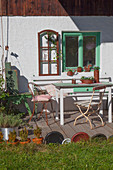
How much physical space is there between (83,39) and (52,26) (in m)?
0.99

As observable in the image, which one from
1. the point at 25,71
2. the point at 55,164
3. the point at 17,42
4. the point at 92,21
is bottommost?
the point at 55,164

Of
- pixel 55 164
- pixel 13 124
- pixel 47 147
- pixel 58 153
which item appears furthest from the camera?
pixel 13 124

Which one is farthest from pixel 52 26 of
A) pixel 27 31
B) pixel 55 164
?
pixel 55 164

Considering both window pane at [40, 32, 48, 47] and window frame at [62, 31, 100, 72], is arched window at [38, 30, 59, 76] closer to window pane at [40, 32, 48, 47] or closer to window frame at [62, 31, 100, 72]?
window pane at [40, 32, 48, 47]

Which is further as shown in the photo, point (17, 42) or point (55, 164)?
point (17, 42)

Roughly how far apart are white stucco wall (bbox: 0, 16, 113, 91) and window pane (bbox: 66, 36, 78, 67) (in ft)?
1.07

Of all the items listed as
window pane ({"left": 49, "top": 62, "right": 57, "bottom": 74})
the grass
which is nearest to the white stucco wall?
window pane ({"left": 49, "top": 62, "right": 57, "bottom": 74})

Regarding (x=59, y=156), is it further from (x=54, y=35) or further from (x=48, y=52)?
(x=54, y=35)

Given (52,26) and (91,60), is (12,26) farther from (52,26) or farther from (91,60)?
(91,60)

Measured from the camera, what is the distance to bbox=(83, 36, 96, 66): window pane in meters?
8.13

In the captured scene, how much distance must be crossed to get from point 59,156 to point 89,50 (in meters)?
4.70

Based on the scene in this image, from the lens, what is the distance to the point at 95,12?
7.96 meters

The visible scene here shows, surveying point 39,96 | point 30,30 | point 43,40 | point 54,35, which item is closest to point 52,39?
point 54,35

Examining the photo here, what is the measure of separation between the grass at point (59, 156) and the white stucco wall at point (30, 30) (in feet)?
11.8
